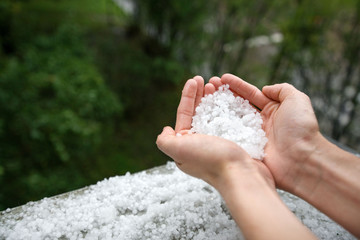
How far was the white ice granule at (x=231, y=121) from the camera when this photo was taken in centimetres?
143

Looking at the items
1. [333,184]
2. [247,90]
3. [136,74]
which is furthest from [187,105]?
[136,74]

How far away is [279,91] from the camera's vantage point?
1.54 metres

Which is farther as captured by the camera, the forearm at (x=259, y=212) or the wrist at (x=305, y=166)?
the wrist at (x=305, y=166)

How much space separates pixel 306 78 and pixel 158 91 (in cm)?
237

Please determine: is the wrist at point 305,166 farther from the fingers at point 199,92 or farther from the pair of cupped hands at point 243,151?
the fingers at point 199,92

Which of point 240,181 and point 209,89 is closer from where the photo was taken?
point 240,181

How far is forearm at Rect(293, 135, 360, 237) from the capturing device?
1170mm

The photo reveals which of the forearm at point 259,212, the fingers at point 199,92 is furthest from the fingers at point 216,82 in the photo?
the forearm at point 259,212

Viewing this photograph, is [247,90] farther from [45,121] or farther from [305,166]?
[45,121]

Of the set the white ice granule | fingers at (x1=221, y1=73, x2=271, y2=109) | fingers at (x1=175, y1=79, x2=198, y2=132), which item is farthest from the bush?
fingers at (x1=221, y1=73, x2=271, y2=109)

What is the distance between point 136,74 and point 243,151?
10.1 ft

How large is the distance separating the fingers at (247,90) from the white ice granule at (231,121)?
1.6 inches

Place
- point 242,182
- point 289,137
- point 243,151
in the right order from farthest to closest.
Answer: point 289,137, point 243,151, point 242,182

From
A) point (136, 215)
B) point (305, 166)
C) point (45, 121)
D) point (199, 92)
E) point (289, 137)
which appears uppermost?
point (199, 92)
